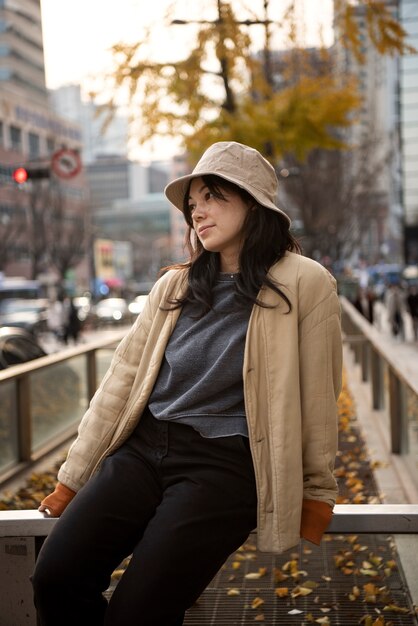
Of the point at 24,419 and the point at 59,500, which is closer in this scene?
the point at 59,500

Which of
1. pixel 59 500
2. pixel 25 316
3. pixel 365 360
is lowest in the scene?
pixel 25 316

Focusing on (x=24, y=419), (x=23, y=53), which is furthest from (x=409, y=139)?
(x=24, y=419)

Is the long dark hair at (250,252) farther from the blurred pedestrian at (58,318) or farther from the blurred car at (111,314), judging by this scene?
the blurred car at (111,314)

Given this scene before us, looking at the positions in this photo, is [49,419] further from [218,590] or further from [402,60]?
[402,60]

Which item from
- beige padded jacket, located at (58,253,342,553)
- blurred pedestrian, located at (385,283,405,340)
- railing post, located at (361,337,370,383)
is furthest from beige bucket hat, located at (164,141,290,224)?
blurred pedestrian, located at (385,283,405,340)

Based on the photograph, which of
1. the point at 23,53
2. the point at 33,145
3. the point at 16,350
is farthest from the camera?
the point at 33,145

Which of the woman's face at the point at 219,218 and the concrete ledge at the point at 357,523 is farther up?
the woman's face at the point at 219,218

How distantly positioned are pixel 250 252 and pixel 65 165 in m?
20.2

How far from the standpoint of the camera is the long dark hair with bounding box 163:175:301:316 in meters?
2.98

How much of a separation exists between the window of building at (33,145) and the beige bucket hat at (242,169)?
86187 mm

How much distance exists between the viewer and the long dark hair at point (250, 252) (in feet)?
9.78

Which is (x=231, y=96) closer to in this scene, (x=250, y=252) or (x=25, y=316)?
(x=250, y=252)

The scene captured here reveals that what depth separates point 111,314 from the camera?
5422cm

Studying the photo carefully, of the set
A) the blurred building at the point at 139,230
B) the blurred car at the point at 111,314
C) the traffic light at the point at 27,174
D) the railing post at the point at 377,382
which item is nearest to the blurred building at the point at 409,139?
the blurred car at the point at 111,314
